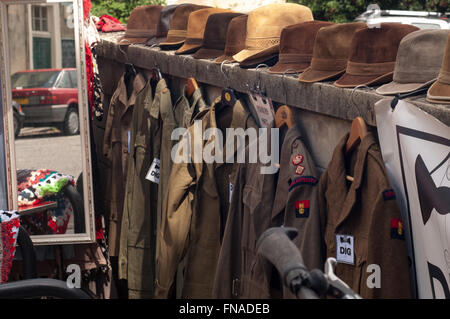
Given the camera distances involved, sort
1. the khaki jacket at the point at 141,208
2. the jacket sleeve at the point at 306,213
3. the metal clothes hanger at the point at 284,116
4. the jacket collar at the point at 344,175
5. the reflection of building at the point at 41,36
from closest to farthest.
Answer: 1. the jacket collar at the point at 344,175
2. the jacket sleeve at the point at 306,213
3. the metal clothes hanger at the point at 284,116
4. the khaki jacket at the point at 141,208
5. the reflection of building at the point at 41,36

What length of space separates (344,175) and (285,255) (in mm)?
872

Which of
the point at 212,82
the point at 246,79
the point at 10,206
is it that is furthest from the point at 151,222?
the point at 246,79

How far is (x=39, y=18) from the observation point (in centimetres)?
463

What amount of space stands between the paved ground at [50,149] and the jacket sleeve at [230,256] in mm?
1861

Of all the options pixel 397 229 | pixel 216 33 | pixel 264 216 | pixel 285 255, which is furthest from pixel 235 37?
pixel 285 255

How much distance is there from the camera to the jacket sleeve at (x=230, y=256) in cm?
292

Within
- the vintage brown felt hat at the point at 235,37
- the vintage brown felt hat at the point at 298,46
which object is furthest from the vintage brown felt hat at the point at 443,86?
the vintage brown felt hat at the point at 235,37

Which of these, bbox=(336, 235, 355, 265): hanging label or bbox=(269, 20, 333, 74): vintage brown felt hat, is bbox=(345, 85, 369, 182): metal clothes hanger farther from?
bbox=(269, 20, 333, 74): vintage brown felt hat

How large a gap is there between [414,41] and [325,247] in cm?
75

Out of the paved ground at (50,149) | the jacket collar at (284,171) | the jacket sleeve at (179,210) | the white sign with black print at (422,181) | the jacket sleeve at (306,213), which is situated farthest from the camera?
the paved ground at (50,149)

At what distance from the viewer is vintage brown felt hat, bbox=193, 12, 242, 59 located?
3646 millimetres

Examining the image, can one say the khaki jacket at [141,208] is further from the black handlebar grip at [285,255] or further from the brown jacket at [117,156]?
the black handlebar grip at [285,255]

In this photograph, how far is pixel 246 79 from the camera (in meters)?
3.12
